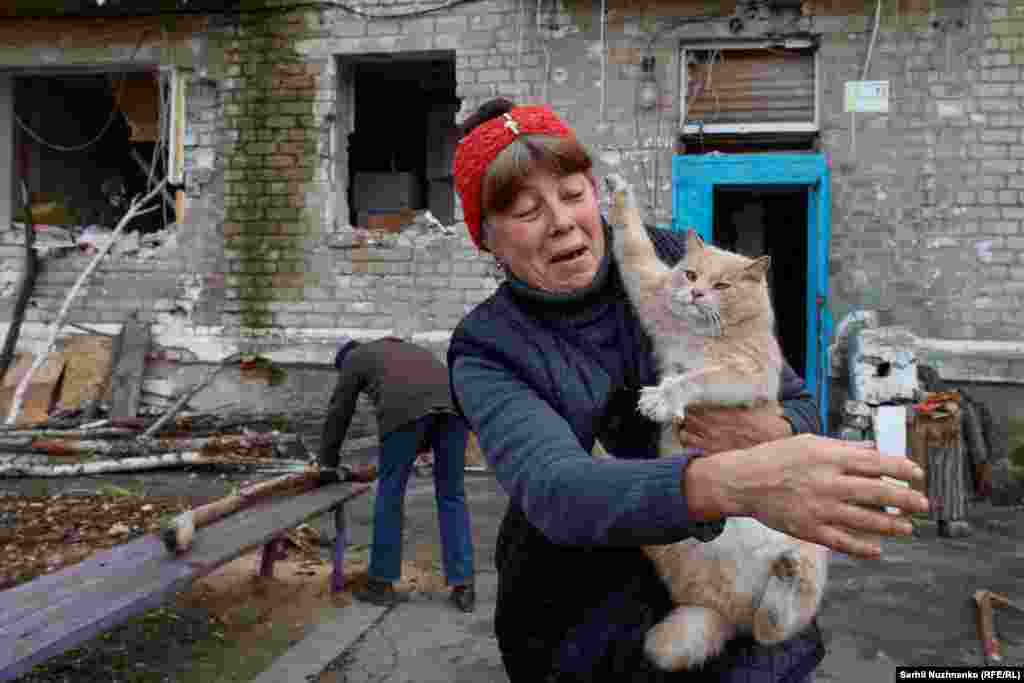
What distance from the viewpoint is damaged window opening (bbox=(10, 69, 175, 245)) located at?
Result: 8953 millimetres

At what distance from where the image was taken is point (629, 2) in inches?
291

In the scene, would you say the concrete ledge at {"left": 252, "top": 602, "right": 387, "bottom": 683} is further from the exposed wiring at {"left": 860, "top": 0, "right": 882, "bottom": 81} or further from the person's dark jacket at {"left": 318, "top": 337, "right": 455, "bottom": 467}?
the exposed wiring at {"left": 860, "top": 0, "right": 882, "bottom": 81}

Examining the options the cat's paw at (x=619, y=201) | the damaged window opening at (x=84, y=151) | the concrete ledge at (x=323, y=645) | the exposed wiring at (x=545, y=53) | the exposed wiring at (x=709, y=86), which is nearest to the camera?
the cat's paw at (x=619, y=201)

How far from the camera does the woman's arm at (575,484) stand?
0.93 m

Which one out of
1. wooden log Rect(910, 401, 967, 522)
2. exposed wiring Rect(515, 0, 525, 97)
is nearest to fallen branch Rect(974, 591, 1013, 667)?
wooden log Rect(910, 401, 967, 522)

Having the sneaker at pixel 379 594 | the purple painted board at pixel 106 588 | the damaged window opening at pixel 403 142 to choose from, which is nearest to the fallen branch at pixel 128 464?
the sneaker at pixel 379 594

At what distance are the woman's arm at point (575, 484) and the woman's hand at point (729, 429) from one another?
13.1 inches

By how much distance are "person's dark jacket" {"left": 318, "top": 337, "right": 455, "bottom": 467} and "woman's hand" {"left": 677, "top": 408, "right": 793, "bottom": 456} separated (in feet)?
8.98

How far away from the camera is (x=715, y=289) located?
175 cm

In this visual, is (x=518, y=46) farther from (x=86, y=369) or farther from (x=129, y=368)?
(x=86, y=369)

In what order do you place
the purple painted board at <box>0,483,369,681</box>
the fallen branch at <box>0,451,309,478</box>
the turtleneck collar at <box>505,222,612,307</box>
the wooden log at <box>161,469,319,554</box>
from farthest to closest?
the fallen branch at <box>0,451,309,478</box> < the wooden log at <box>161,469,319,554</box> < the purple painted board at <box>0,483,369,681</box> < the turtleneck collar at <box>505,222,612,307</box>

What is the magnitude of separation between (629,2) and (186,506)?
18.0ft

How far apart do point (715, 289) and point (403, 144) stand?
374 inches

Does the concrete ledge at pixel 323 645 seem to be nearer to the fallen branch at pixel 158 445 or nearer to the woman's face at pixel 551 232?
the woman's face at pixel 551 232
